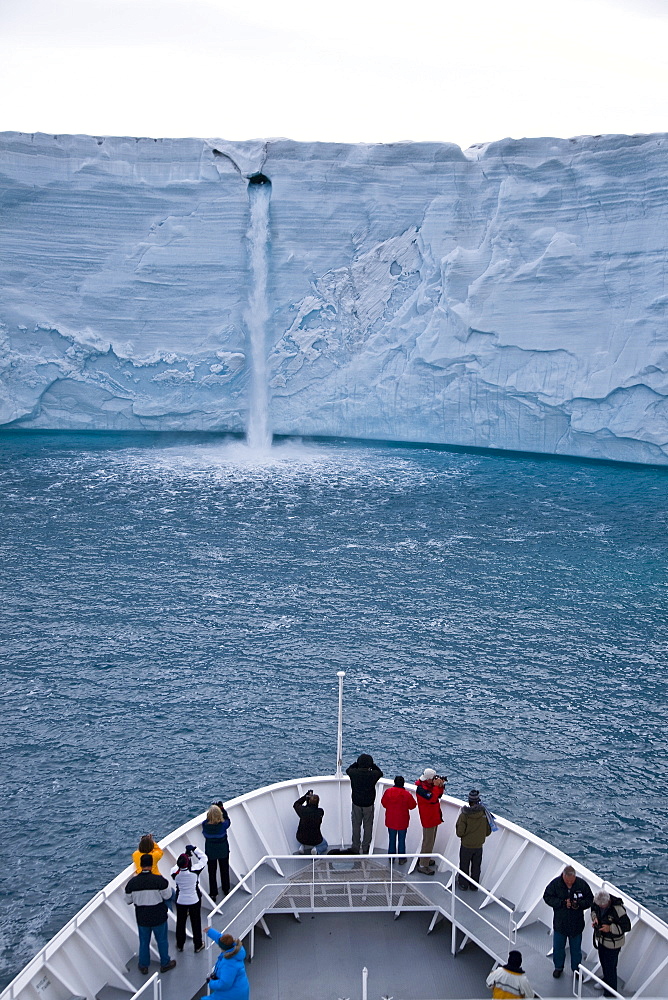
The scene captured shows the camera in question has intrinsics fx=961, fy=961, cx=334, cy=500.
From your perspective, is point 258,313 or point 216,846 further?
point 258,313

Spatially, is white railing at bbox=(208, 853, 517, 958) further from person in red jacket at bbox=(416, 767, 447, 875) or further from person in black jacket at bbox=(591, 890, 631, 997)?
person in black jacket at bbox=(591, 890, 631, 997)

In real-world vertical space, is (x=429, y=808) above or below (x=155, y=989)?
above

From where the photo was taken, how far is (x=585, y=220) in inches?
882

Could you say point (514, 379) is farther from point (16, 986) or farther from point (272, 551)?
point (16, 986)

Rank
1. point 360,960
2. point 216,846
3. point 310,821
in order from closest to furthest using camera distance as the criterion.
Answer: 1. point 360,960
2. point 216,846
3. point 310,821

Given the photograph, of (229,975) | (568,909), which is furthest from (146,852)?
(568,909)

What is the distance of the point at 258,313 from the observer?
2427 cm

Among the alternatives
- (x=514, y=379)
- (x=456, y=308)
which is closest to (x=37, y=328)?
(x=456, y=308)

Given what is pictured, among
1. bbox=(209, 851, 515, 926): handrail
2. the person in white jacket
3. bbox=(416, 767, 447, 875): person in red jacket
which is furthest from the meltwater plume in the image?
the person in white jacket

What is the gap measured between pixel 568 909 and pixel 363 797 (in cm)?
172

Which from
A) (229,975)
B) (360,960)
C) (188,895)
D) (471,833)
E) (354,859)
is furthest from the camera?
(354,859)

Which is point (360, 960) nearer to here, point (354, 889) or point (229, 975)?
point (354, 889)

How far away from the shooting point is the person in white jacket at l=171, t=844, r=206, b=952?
18.5 ft

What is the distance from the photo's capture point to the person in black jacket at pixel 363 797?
22.2 feet
